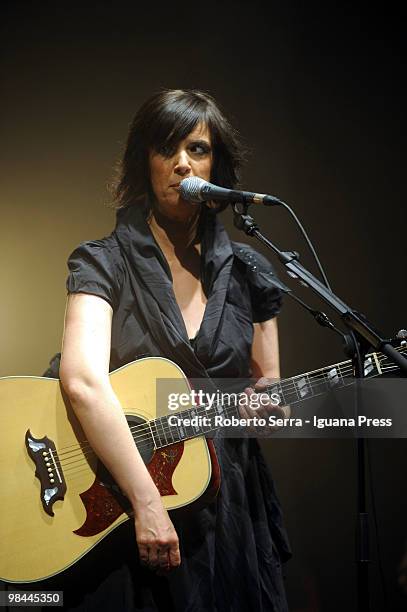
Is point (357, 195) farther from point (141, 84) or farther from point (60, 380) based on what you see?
point (60, 380)

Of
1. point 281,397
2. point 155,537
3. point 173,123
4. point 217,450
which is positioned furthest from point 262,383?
point 173,123

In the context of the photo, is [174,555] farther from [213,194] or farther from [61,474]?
[213,194]

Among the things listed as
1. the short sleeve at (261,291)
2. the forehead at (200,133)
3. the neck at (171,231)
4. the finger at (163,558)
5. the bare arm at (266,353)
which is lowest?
the finger at (163,558)

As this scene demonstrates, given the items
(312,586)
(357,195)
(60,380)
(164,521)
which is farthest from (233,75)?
(312,586)

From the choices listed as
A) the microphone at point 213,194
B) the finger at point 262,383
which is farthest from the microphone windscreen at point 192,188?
the finger at point 262,383

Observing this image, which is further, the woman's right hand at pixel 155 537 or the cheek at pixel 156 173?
the cheek at pixel 156 173

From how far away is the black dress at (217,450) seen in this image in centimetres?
177

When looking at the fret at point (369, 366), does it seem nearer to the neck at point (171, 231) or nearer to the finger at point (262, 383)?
the finger at point (262, 383)

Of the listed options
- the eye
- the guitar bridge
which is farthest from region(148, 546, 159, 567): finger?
the eye

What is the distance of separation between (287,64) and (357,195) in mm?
446

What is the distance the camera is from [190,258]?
6.73 ft

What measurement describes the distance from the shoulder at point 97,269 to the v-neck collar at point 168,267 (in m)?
0.04

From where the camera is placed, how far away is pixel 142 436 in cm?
180

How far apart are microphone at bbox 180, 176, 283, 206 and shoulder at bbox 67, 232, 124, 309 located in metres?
0.23
